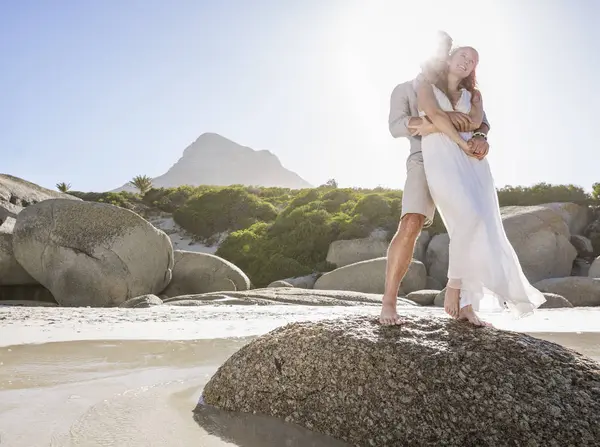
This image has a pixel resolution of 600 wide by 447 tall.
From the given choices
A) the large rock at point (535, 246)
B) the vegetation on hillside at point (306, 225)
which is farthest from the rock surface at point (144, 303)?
the large rock at point (535, 246)

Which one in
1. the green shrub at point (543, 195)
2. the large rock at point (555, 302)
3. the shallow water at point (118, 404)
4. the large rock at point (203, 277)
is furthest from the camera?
the green shrub at point (543, 195)

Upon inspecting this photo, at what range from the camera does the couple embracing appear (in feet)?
10.9

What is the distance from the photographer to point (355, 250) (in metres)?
17.1

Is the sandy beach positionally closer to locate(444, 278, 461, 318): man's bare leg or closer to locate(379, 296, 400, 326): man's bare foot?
locate(379, 296, 400, 326): man's bare foot

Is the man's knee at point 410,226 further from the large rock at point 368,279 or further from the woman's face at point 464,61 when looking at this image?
the large rock at point 368,279

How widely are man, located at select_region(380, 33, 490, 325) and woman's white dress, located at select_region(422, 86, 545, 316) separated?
10cm

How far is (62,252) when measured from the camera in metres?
11.2

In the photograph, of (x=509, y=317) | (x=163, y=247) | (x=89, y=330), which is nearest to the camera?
(x=89, y=330)

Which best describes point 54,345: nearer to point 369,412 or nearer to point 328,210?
point 369,412

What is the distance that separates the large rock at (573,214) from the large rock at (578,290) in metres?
6.03

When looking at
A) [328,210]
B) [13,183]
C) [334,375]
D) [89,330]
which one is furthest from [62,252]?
[328,210]

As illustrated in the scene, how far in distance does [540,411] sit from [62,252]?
10.6 meters

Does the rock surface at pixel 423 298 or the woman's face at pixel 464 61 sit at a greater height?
the woman's face at pixel 464 61

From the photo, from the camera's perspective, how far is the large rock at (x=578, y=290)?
11984 millimetres
